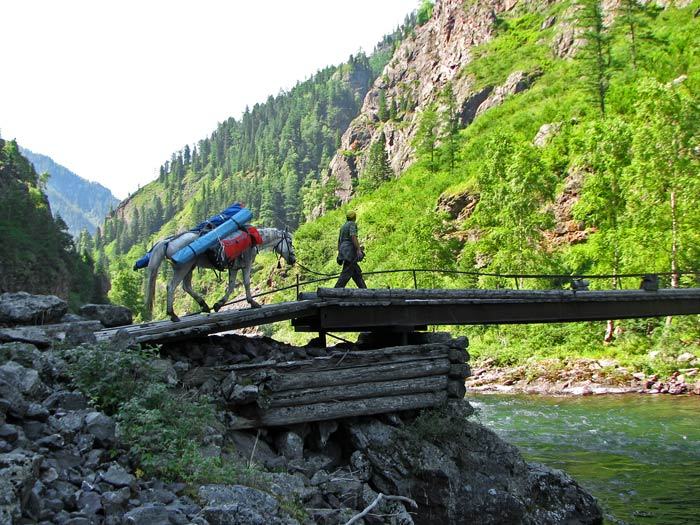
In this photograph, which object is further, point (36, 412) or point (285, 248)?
point (285, 248)

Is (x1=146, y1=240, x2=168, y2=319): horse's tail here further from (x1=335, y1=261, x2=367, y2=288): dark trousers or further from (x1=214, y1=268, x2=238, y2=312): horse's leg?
(x1=335, y1=261, x2=367, y2=288): dark trousers

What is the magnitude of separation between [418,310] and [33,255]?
6654 centimetres

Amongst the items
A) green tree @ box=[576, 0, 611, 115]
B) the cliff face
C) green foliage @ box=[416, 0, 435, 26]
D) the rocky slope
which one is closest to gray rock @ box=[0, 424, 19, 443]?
green tree @ box=[576, 0, 611, 115]

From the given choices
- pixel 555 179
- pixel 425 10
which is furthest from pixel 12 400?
pixel 425 10

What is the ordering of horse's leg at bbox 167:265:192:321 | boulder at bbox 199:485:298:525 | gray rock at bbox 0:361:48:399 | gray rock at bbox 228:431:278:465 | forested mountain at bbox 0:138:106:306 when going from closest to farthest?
boulder at bbox 199:485:298:525 → gray rock at bbox 0:361:48:399 → gray rock at bbox 228:431:278:465 → horse's leg at bbox 167:265:192:321 → forested mountain at bbox 0:138:106:306

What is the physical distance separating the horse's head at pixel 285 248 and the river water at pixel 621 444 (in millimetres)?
5442

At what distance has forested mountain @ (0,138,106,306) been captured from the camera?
6456 cm

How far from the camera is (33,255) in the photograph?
228ft

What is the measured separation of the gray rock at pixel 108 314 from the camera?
1211 cm

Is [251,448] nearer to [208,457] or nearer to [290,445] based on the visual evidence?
[290,445]

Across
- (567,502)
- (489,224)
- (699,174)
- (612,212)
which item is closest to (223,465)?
(567,502)

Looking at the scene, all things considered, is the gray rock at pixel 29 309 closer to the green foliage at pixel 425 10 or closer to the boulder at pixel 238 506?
the boulder at pixel 238 506

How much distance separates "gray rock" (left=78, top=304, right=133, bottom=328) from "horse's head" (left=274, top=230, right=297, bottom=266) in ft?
11.3

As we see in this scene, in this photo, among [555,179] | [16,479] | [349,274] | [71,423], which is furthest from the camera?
[555,179]
